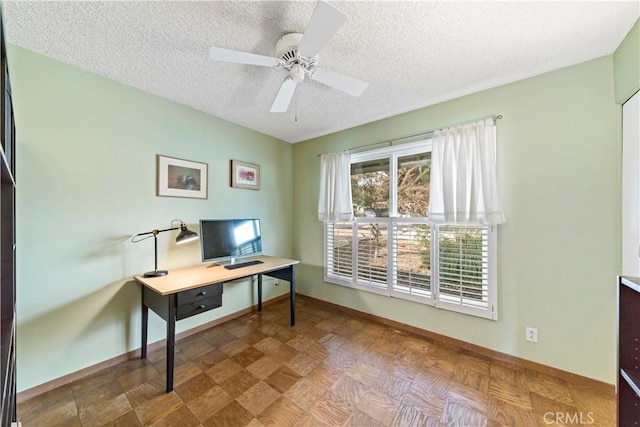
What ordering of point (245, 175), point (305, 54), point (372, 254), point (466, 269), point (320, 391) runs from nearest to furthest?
point (305, 54)
point (320, 391)
point (466, 269)
point (372, 254)
point (245, 175)

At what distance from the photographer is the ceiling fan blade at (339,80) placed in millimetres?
1554

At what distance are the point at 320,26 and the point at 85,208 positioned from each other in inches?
85.6

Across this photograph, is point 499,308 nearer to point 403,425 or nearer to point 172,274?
point 403,425

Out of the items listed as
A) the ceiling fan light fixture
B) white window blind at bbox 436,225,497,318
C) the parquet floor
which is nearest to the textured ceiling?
the ceiling fan light fixture

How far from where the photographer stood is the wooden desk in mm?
1739

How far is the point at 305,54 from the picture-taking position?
139 centimetres

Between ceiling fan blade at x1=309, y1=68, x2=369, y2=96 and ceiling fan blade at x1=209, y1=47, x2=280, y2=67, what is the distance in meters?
0.26

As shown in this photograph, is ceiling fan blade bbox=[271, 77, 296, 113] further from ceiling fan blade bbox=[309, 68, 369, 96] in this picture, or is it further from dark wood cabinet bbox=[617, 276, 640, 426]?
dark wood cabinet bbox=[617, 276, 640, 426]

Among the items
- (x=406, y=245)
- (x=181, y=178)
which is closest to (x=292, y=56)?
(x=181, y=178)

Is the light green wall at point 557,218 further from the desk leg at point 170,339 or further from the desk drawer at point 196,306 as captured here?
the desk leg at point 170,339

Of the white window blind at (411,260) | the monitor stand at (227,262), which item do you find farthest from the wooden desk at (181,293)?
A: the white window blind at (411,260)

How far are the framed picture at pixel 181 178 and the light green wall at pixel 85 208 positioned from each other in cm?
7

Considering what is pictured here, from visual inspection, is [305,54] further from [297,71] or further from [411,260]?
[411,260]

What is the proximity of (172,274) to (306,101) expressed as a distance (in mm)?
2096
